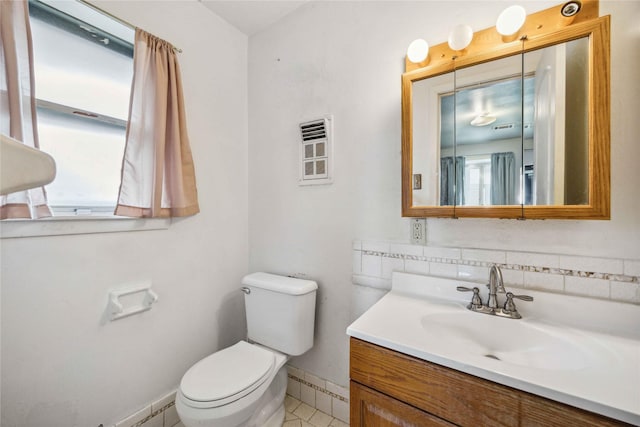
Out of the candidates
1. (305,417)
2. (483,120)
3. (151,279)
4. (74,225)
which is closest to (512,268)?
(483,120)

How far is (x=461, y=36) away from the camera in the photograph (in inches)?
39.4

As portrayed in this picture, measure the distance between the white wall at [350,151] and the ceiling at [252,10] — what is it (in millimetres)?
55

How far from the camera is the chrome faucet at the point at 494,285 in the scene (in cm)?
96

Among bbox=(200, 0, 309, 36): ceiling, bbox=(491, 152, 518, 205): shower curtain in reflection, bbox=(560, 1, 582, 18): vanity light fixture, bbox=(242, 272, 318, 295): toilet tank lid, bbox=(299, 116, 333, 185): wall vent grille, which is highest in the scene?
bbox=(200, 0, 309, 36): ceiling

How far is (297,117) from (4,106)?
3.97 ft

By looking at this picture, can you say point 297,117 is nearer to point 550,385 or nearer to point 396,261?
point 396,261

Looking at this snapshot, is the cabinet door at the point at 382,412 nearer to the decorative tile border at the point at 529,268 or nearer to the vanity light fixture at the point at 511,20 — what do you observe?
the decorative tile border at the point at 529,268

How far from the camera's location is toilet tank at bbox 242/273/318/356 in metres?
1.37

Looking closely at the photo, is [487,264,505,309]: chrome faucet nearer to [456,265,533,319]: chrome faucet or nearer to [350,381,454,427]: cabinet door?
[456,265,533,319]: chrome faucet

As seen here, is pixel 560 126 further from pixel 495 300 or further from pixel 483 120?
pixel 495 300

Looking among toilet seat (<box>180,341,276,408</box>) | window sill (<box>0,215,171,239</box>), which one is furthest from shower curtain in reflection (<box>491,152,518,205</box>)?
window sill (<box>0,215,171,239</box>)

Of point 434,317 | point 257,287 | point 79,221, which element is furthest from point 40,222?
point 434,317

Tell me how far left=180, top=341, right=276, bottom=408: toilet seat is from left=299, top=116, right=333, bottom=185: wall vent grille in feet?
Result: 3.22

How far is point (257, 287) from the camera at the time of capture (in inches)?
58.1
